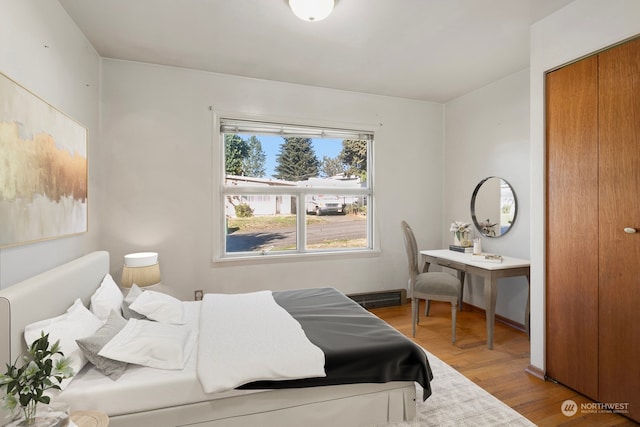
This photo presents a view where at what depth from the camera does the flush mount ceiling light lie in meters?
2.14

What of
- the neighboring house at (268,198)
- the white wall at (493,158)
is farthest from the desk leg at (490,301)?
the neighboring house at (268,198)

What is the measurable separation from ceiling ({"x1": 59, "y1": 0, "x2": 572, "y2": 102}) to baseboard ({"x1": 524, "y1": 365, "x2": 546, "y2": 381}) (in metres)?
2.60

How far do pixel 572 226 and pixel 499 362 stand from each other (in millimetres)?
1246

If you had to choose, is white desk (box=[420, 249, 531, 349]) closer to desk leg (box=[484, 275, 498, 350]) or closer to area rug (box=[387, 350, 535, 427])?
desk leg (box=[484, 275, 498, 350])

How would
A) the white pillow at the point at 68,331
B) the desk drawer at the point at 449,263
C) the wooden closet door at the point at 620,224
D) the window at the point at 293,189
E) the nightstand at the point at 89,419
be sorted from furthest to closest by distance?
the window at the point at 293,189, the desk drawer at the point at 449,263, the wooden closet door at the point at 620,224, the white pillow at the point at 68,331, the nightstand at the point at 89,419

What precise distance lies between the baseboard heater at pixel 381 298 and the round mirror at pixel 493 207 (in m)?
1.27

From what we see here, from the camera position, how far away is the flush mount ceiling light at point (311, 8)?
2141 mm

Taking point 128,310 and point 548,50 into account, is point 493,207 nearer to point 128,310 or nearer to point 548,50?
point 548,50

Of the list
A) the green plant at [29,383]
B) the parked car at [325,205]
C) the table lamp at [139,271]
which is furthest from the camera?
the parked car at [325,205]

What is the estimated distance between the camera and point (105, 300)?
218 cm

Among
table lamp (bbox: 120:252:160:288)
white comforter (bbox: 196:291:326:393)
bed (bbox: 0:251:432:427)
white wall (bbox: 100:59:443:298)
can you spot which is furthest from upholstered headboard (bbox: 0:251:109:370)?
white wall (bbox: 100:59:443:298)

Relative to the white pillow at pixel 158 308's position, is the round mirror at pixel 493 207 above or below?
above

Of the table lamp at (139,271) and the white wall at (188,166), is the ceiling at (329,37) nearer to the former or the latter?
the white wall at (188,166)

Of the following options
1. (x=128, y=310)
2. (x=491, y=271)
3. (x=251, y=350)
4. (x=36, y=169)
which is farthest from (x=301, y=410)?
(x=491, y=271)
